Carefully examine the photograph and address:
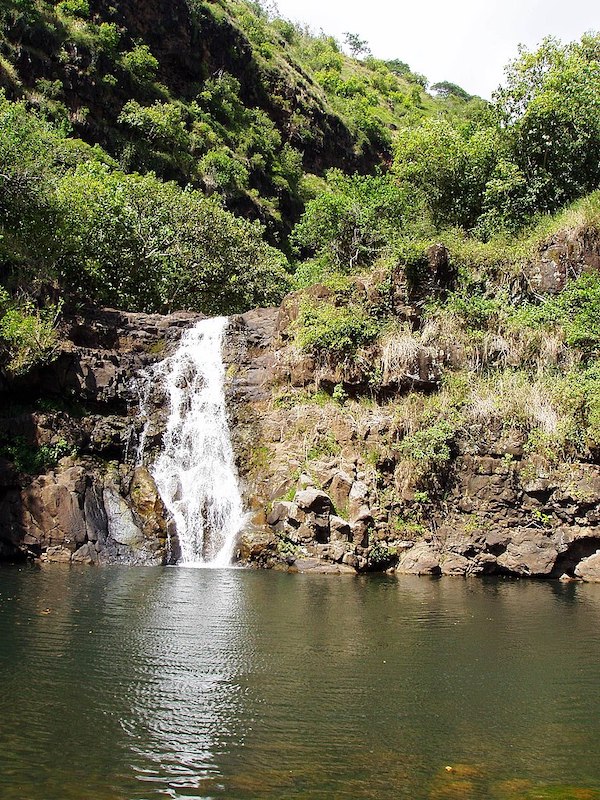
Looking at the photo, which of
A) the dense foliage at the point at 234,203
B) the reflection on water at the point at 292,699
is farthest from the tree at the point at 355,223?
the reflection on water at the point at 292,699

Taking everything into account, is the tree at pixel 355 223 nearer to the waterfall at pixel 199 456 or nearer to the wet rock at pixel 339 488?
the waterfall at pixel 199 456

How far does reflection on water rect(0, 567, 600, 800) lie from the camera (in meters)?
5.00

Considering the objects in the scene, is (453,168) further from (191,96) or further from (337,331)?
(191,96)

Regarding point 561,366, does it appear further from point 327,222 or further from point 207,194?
point 207,194

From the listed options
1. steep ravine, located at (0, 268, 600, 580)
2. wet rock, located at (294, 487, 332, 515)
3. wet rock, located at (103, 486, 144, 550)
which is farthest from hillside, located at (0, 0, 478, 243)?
wet rock, located at (294, 487, 332, 515)

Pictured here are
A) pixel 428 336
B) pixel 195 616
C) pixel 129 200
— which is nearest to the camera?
pixel 195 616

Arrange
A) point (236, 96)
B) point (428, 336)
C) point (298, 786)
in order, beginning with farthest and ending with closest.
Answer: point (236, 96)
point (428, 336)
point (298, 786)

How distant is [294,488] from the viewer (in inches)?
841

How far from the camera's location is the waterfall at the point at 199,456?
2162 centimetres

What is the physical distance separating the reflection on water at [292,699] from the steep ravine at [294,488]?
19.9 ft

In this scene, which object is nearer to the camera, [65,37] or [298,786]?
[298,786]

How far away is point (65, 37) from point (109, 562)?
1833 inches

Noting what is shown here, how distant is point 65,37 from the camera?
5131cm

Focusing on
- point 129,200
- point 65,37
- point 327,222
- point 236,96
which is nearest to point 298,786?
Answer: point 327,222
